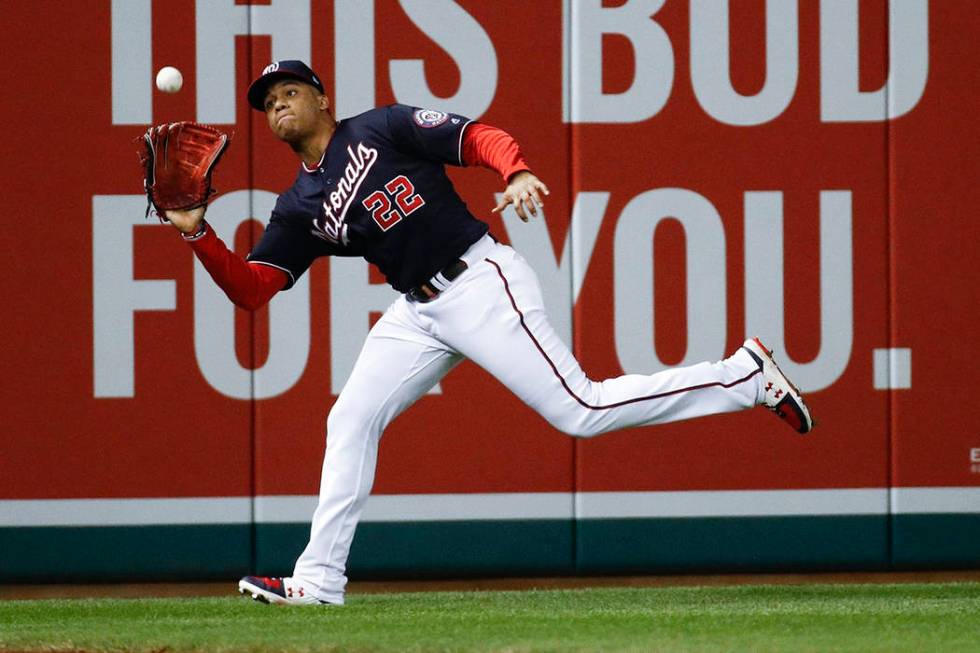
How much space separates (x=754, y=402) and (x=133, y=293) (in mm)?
2459

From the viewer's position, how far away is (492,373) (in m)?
3.55

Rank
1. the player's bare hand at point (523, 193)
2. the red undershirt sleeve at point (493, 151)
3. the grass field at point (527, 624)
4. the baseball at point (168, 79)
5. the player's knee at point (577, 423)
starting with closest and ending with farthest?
the grass field at point (527, 624)
the player's bare hand at point (523, 193)
the red undershirt sleeve at point (493, 151)
the player's knee at point (577, 423)
the baseball at point (168, 79)

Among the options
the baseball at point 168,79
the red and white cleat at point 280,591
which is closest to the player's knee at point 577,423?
the red and white cleat at point 280,591

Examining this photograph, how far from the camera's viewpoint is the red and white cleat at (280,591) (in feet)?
11.7

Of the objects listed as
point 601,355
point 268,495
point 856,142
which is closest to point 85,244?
point 268,495

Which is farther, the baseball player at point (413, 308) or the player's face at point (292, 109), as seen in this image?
the player's face at point (292, 109)

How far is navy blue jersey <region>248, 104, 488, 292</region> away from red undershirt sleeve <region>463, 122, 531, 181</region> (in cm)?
3

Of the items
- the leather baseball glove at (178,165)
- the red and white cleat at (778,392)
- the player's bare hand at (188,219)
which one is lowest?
the red and white cleat at (778,392)

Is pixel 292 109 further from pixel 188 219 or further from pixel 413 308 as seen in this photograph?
pixel 413 308

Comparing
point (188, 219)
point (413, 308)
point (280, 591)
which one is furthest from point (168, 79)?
point (280, 591)

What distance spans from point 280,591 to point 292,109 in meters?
1.26

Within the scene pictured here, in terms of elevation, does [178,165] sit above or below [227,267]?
above

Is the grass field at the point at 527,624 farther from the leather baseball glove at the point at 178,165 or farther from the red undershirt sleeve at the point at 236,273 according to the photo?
the leather baseball glove at the point at 178,165

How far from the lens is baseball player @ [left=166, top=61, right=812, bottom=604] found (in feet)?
11.6
